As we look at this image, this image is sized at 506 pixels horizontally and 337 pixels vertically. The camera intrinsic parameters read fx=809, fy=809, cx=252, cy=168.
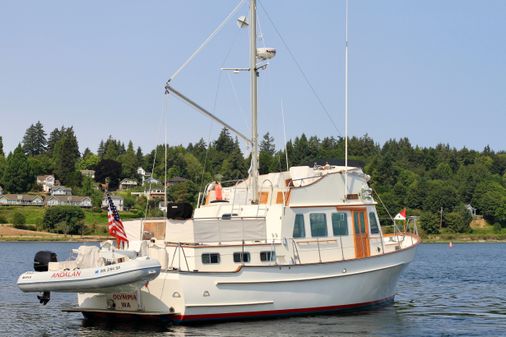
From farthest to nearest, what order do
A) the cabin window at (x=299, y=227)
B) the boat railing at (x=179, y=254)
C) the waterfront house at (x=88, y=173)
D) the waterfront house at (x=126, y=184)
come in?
1. the waterfront house at (x=88, y=173)
2. the waterfront house at (x=126, y=184)
3. the cabin window at (x=299, y=227)
4. the boat railing at (x=179, y=254)

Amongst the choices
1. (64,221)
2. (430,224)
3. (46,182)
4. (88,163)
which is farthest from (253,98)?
(88,163)

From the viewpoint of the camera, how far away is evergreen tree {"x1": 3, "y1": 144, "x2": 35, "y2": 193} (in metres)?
155

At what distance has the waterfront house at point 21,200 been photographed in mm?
141875

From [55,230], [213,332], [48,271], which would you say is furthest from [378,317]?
[55,230]

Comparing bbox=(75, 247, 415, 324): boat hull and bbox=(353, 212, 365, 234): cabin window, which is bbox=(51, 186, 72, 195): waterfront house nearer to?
bbox=(75, 247, 415, 324): boat hull

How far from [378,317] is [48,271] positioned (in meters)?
10.8

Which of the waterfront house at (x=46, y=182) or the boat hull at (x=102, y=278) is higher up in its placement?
the waterfront house at (x=46, y=182)

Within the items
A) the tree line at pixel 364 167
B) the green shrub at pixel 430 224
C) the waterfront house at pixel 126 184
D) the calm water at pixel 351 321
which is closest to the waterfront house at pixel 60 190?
the tree line at pixel 364 167

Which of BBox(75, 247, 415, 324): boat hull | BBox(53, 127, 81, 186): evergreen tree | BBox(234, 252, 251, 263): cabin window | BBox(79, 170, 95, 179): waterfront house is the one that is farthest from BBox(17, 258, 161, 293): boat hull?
BBox(79, 170, 95, 179): waterfront house

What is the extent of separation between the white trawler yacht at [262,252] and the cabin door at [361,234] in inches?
1.3

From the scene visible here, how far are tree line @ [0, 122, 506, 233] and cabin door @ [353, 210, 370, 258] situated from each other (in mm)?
74373

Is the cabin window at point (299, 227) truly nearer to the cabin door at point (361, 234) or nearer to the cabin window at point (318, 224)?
the cabin window at point (318, 224)

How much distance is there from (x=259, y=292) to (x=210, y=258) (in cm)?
177

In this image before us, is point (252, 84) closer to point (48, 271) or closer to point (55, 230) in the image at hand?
point (48, 271)
